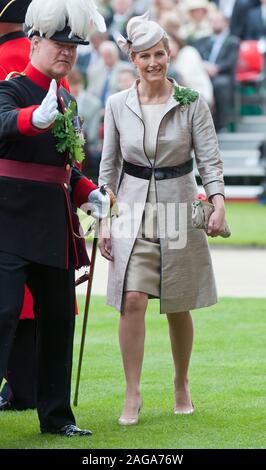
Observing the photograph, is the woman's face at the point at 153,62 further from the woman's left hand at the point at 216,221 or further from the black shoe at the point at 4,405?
the black shoe at the point at 4,405

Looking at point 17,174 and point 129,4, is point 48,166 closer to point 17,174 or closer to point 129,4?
point 17,174

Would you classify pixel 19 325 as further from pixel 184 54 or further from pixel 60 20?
pixel 184 54

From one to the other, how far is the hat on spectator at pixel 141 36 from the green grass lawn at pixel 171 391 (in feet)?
6.27

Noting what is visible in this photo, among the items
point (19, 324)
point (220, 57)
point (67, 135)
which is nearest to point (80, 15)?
point (67, 135)

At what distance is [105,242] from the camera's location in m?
6.61

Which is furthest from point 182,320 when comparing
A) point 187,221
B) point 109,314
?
point 109,314

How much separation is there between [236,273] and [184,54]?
262 inches

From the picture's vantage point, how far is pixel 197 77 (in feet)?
60.2

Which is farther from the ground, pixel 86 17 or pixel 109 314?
pixel 86 17

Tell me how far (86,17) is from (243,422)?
7.12 feet

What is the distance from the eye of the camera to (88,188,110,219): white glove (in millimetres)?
6164

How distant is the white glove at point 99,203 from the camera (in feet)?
20.2

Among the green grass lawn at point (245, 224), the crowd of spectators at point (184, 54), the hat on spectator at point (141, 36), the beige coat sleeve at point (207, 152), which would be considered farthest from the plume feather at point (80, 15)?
the crowd of spectators at point (184, 54)

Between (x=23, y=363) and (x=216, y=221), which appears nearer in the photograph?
(x=216, y=221)
